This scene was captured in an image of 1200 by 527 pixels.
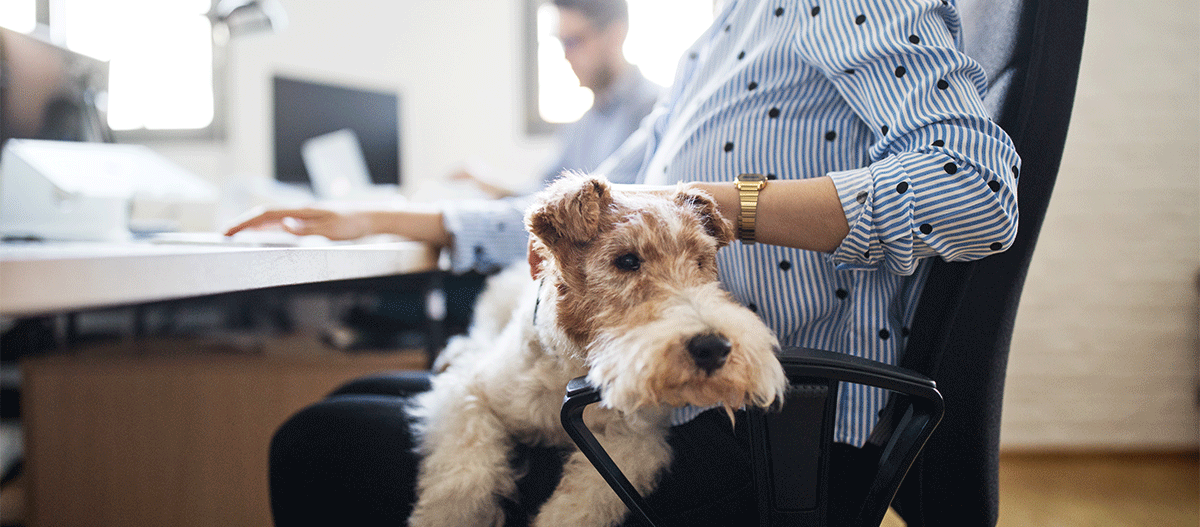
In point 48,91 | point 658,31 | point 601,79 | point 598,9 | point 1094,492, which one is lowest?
point 1094,492

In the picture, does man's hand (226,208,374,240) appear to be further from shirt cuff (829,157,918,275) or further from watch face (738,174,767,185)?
shirt cuff (829,157,918,275)

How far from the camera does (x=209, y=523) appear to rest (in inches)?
58.0

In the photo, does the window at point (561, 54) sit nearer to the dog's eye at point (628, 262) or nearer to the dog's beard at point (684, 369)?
the dog's eye at point (628, 262)

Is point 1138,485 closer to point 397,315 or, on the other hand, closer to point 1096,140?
point 1096,140

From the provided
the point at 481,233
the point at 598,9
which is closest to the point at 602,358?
the point at 481,233

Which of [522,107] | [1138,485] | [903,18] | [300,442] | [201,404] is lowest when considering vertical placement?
[1138,485]

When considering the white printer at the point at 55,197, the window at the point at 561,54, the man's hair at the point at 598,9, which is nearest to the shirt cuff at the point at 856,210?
the white printer at the point at 55,197

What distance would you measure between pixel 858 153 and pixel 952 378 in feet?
1.05

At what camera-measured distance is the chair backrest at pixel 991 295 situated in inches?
22.9

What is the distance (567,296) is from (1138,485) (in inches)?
95.2

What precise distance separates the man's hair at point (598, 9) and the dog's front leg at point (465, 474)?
1.71 metres

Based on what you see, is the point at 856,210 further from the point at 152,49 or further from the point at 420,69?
the point at 152,49

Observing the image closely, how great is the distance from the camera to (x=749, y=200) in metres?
0.67

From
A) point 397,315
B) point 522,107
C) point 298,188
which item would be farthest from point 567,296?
point 522,107
